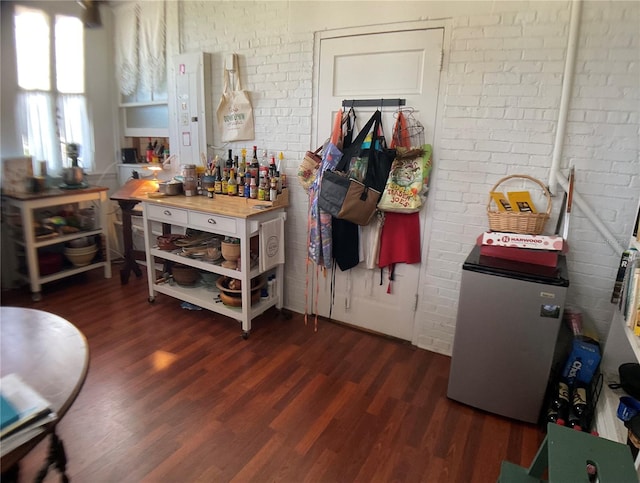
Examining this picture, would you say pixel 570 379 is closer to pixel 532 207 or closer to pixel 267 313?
pixel 532 207

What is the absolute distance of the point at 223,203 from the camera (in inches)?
116

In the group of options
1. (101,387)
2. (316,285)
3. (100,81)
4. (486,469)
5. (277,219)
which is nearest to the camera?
(486,469)

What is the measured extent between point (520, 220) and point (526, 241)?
136 mm

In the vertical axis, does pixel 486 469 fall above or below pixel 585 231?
below

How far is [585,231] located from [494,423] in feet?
3.83

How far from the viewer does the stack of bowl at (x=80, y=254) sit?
3.54 metres

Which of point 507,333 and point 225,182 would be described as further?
point 225,182

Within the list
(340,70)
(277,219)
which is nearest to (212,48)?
(340,70)

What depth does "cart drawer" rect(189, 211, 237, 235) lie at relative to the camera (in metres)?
2.68

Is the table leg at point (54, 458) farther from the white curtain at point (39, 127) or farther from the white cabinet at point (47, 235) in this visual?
the white curtain at point (39, 127)

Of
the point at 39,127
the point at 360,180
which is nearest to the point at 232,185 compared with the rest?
the point at 360,180

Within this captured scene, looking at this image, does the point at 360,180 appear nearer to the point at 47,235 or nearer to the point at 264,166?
the point at 264,166

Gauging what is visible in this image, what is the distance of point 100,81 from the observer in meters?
4.08

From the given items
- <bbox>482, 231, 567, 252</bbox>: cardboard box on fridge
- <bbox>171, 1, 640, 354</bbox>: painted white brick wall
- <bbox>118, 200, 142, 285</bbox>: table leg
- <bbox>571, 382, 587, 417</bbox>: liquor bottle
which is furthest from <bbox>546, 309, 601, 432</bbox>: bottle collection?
<bbox>118, 200, 142, 285</bbox>: table leg
